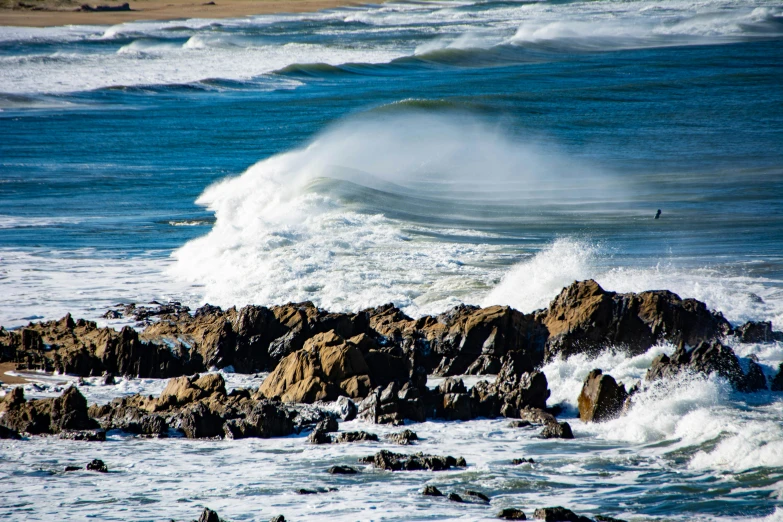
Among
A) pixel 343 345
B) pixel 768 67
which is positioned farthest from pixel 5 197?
pixel 768 67

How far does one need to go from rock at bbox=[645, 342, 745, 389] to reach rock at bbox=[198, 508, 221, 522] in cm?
494

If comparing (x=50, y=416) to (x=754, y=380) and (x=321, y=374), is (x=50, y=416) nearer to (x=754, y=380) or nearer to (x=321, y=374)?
(x=321, y=374)

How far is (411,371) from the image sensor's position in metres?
10.6

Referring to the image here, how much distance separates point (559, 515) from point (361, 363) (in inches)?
155

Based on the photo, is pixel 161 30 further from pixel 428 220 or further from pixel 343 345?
pixel 343 345

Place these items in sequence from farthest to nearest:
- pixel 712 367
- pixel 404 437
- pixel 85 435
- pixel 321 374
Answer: pixel 321 374
pixel 712 367
pixel 85 435
pixel 404 437

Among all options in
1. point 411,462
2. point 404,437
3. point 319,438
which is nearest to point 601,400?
point 404,437

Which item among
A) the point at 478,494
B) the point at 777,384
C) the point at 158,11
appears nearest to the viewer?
the point at 478,494

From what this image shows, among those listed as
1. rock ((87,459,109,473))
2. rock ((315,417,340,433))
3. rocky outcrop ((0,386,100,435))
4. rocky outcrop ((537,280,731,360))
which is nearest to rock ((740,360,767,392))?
rocky outcrop ((537,280,731,360))

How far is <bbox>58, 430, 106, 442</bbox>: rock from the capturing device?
9.06 meters

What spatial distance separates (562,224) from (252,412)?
11.6m

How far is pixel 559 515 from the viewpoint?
6.88 meters

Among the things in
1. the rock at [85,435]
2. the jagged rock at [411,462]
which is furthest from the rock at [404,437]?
the rock at [85,435]

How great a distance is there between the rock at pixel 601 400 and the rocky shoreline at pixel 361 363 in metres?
0.01
